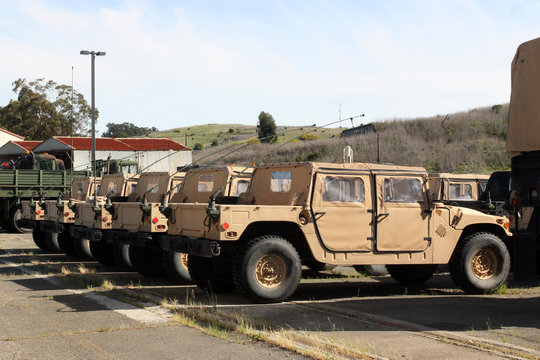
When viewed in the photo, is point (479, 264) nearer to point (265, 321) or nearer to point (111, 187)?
point (265, 321)

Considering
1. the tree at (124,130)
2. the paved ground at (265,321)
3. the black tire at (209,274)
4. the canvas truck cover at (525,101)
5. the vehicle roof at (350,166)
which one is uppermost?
the tree at (124,130)

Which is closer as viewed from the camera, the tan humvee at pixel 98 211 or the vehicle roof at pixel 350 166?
the vehicle roof at pixel 350 166

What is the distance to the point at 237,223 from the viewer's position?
8.72m

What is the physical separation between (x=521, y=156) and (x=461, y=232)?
2.02 metres

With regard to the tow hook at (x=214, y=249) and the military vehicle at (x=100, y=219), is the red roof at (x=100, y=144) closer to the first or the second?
the military vehicle at (x=100, y=219)

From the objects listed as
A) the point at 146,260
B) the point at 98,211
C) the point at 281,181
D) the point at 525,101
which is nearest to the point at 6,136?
the point at 98,211

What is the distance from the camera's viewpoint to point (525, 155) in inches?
328

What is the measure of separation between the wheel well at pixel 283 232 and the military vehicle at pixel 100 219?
3745mm

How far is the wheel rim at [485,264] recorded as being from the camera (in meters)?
10.1

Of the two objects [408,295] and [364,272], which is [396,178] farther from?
[364,272]

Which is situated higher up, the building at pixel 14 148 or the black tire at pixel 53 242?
A: the building at pixel 14 148

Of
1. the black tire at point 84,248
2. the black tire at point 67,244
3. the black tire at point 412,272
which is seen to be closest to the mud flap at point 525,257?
the black tire at point 412,272

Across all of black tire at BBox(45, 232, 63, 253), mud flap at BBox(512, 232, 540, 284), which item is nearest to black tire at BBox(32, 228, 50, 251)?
black tire at BBox(45, 232, 63, 253)

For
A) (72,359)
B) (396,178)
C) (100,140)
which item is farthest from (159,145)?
(72,359)
